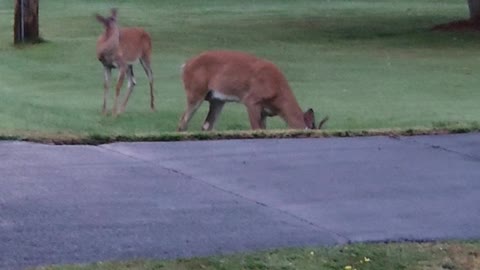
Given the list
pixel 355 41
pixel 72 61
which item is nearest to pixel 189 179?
pixel 72 61

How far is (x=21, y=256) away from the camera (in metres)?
6.39

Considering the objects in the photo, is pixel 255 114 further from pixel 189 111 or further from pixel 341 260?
pixel 341 260

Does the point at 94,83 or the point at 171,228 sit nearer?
the point at 171,228

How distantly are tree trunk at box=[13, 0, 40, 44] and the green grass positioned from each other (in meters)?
21.0

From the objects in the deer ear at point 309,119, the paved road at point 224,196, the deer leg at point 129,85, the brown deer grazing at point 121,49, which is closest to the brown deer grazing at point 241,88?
the deer ear at point 309,119

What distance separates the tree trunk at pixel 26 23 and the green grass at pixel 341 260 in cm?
2105

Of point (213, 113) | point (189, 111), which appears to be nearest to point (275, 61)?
point (213, 113)

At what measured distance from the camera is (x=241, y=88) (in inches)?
553

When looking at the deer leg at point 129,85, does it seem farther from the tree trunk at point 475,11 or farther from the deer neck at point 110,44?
the tree trunk at point 475,11

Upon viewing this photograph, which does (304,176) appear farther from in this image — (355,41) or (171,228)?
(355,41)

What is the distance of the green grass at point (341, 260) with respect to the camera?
6.24 metres

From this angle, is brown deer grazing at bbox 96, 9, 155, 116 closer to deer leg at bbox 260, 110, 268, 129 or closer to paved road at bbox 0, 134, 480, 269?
deer leg at bbox 260, 110, 268, 129

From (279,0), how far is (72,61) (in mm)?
22891

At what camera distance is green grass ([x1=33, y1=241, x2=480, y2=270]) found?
6.24m
